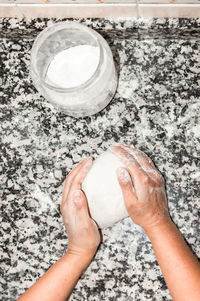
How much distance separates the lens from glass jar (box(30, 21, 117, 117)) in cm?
83

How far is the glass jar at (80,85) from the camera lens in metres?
0.83

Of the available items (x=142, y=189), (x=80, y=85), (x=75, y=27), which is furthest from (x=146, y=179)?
(x=75, y=27)

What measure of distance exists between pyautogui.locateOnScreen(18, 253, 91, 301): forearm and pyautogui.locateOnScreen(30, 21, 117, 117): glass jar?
32 centimetres

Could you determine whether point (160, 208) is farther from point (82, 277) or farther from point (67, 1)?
point (67, 1)

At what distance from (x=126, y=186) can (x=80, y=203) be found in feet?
0.33

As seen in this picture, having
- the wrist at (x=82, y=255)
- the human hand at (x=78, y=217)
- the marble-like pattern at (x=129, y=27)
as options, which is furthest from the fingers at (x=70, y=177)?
the marble-like pattern at (x=129, y=27)

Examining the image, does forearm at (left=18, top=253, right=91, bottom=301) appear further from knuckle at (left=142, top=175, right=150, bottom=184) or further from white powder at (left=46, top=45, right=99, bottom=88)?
white powder at (left=46, top=45, right=99, bottom=88)

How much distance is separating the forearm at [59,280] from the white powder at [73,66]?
1.23 feet

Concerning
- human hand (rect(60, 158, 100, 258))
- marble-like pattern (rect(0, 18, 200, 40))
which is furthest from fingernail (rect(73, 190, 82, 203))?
marble-like pattern (rect(0, 18, 200, 40))

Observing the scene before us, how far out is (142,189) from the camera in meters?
0.86

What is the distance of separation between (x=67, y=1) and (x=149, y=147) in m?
0.37

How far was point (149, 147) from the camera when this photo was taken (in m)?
0.94

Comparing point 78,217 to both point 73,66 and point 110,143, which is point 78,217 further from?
point 73,66

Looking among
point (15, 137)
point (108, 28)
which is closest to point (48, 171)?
point (15, 137)
